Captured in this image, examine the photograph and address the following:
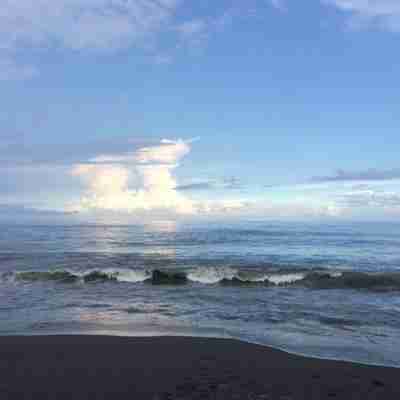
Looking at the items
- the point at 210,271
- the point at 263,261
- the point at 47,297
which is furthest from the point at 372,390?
the point at 263,261

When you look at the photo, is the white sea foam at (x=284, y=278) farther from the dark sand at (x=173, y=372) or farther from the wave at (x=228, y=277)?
the dark sand at (x=173, y=372)

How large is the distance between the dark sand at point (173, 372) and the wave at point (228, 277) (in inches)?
406

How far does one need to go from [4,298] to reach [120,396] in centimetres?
1063

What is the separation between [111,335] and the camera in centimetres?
967

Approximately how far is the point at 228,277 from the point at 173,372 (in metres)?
13.6

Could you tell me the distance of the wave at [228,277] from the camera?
18.8 metres

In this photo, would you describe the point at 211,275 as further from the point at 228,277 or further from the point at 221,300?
the point at 221,300

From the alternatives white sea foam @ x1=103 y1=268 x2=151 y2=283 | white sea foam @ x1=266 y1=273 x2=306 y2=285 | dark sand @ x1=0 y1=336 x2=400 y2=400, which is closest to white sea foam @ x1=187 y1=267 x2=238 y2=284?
white sea foam @ x1=266 y1=273 x2=306 y2=285

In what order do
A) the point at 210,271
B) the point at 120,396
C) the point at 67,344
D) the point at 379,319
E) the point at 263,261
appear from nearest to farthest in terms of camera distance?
the point at 120,396 → the point at 67,344 → the point at 379,319 → the point at 210,271 → the point at 263,261

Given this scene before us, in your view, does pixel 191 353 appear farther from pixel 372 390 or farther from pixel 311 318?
pixel 311 318

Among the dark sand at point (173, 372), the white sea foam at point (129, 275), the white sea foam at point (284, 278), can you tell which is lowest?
the white sea foam at point (284, 278)

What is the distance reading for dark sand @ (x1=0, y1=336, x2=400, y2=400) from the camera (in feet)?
20.2

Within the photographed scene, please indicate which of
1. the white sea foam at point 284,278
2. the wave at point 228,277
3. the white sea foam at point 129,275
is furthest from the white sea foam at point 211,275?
the white sea foam at point 129,275

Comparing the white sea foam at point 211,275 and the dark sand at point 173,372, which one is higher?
the dark sand at point 173,372
